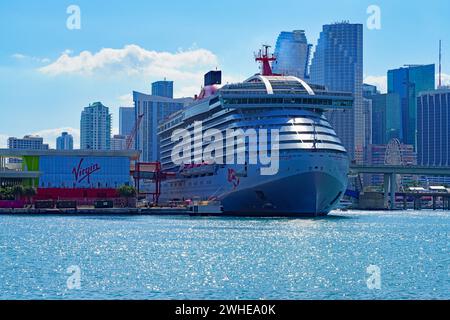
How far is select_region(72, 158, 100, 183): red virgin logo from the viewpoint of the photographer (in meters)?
161

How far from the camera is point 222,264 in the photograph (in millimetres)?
53156

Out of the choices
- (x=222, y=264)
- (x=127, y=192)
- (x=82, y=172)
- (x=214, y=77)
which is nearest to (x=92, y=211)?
(x=127, y=192)

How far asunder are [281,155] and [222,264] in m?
59.4

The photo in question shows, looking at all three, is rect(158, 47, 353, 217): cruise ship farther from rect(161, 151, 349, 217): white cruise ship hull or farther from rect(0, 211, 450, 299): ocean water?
rect(0, 211, 450, 299): ocean water

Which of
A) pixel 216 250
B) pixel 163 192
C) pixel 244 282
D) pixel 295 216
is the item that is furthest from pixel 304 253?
pixel 163 192

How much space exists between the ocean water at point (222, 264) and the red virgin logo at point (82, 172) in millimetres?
70903

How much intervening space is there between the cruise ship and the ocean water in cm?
2264

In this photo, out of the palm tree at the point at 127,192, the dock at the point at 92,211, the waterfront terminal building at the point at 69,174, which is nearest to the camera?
the dock at the point at 92,211

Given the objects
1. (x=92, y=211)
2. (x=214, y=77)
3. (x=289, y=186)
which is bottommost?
(x=92, y=211)

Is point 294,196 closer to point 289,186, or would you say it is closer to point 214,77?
point 289,186

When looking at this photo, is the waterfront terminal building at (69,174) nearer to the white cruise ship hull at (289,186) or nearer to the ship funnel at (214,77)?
the ship funnel at (214,77)

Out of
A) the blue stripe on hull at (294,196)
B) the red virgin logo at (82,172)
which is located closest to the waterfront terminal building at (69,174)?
the red virgin logo at (82,172)

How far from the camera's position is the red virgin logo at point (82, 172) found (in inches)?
6329
